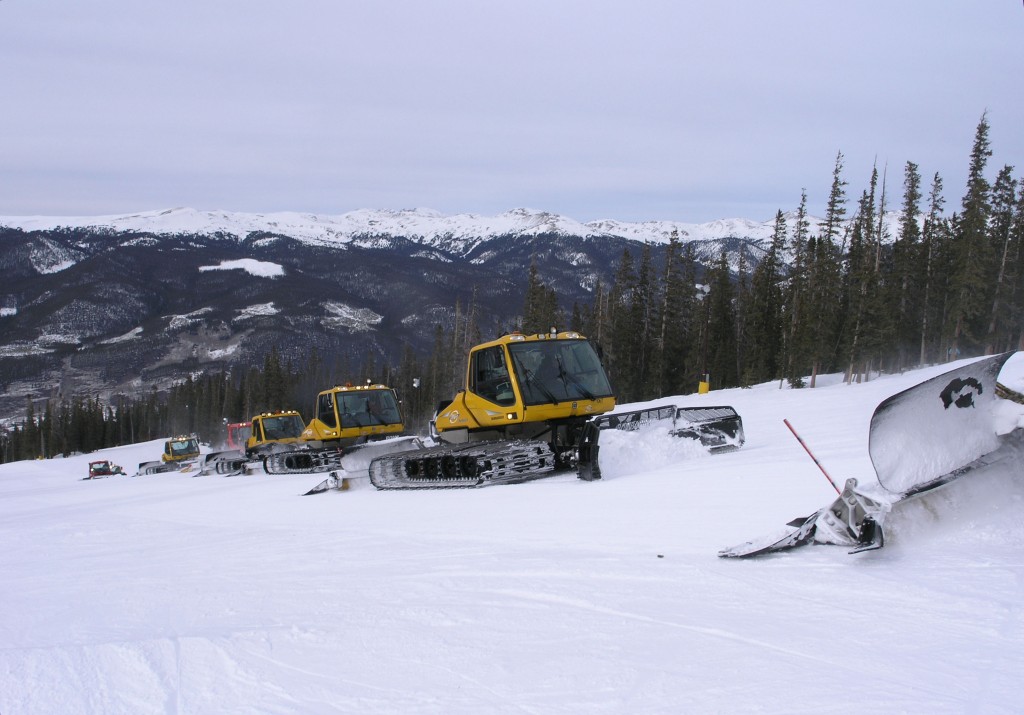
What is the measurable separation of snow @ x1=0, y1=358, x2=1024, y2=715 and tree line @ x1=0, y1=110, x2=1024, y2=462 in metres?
31.3

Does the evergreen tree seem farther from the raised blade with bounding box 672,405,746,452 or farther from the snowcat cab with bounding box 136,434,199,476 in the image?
the raised blade with bounding box 672,405,746,452

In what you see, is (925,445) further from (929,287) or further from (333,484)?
(929,287)

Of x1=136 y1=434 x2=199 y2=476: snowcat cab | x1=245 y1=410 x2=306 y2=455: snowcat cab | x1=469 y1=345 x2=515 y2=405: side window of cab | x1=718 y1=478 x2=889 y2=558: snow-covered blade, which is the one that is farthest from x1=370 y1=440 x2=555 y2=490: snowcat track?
x1=136 y1=434 x2=199 y2=476: snowcat cab

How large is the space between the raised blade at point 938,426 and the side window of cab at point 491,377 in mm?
7032

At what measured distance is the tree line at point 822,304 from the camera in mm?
41562

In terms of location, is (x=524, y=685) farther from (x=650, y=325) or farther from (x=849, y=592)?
(x=650, y=325)

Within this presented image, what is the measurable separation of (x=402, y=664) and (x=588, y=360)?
8.67m

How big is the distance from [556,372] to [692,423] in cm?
219

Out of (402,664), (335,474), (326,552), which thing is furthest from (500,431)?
(402,664)

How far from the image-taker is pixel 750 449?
38.7 feet

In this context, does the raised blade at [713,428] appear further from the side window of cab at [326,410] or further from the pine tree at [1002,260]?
the pine tree at [1002,260]

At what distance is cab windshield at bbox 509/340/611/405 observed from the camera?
11.6m

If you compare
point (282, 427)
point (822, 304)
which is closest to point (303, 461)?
point (282, 427)

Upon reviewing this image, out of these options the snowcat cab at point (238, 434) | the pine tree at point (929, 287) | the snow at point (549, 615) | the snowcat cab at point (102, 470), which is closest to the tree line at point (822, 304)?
the pine tree at point (929, 287)
